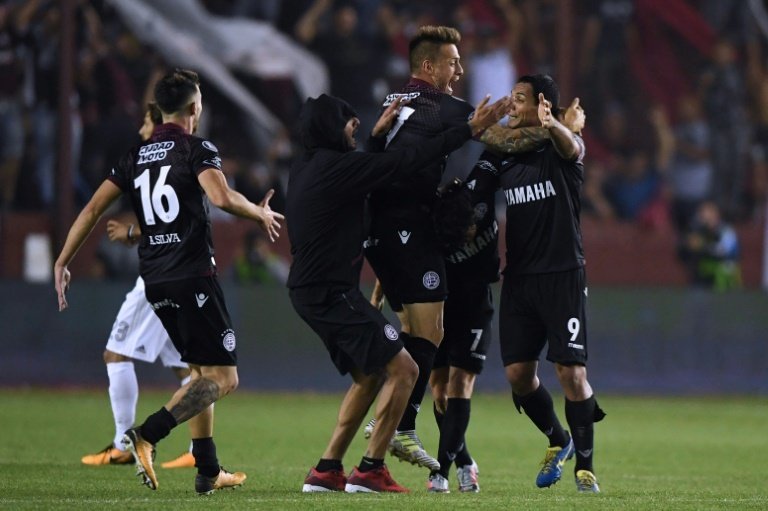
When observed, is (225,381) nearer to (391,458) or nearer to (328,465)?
(328,465)

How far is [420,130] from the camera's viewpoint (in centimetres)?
832

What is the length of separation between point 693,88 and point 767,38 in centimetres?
149

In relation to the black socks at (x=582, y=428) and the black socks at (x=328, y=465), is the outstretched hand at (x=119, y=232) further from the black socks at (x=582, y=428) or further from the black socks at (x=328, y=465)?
the black socks at (x=582, y=428)

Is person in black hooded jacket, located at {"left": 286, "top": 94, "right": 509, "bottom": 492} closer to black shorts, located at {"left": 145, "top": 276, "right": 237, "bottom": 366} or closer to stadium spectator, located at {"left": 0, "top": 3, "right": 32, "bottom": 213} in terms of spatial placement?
black shorts, located at {"left": 145, "top": 276, "right": 237, "bottom": 366}

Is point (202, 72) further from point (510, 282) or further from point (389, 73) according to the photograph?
point (510, 282)

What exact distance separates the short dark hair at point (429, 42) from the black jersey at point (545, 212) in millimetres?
861

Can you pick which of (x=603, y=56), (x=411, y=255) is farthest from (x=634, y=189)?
(x=411, y=255)

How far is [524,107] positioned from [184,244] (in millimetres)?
2272

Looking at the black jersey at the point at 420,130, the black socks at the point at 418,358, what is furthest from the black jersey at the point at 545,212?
the black socks at the point at 418,358

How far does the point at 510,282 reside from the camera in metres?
8.71

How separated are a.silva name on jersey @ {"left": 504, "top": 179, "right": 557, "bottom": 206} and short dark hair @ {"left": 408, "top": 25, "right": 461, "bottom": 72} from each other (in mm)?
970

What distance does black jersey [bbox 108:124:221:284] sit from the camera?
8016mm

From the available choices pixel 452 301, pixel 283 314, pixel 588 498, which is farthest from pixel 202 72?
pixel 588 498

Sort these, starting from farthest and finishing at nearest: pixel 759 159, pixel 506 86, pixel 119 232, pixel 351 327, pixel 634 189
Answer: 1. pixel 759 159
2. pixel 634 189
3. pixel 506 86
4. pixel 119 232
5. pixel 351 327
